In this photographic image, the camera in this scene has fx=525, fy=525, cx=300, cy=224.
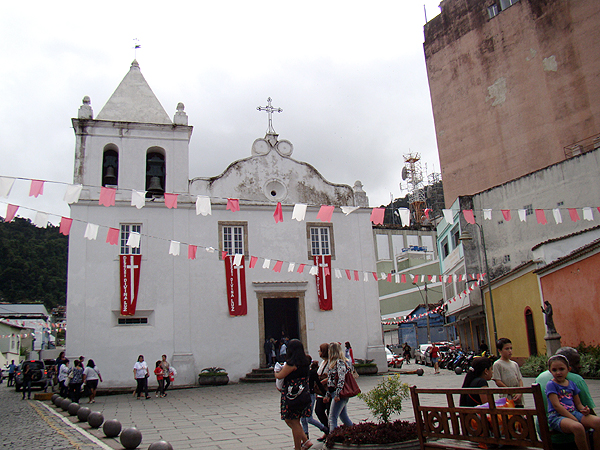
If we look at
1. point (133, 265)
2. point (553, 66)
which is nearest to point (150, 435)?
point (133, 265)

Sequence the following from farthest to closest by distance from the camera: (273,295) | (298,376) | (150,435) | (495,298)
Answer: (495,298), (273,295), (150,435), (298,376)

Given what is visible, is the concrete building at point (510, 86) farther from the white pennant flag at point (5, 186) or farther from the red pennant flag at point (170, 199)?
the white pennant flag at point (5, 186)

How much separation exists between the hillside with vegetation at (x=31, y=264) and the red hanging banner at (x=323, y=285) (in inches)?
1333

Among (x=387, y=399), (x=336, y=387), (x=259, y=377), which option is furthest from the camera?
(x=259, y=377)

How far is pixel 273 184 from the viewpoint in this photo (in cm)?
2230

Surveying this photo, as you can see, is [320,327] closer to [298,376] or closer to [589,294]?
[589,294]

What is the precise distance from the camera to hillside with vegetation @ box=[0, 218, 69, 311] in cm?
4666

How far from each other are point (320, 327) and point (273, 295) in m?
2.32

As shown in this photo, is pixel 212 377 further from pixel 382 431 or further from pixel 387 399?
pixel 382 431

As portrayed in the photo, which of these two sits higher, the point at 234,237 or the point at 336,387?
the point at 234,237

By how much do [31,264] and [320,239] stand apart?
36.4m

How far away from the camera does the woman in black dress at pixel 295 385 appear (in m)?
6.53

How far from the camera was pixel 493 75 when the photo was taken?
99.1 ft

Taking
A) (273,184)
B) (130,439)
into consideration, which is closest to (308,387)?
(130,439)
